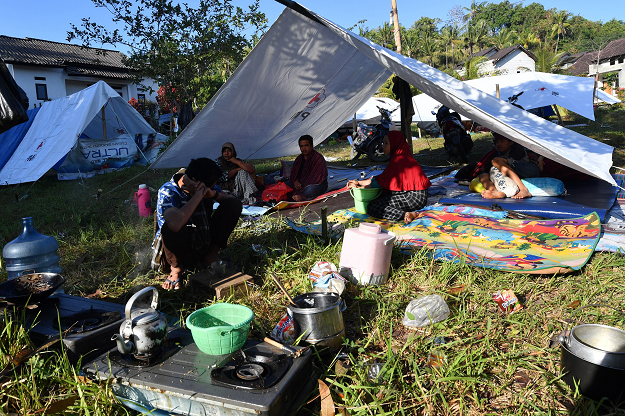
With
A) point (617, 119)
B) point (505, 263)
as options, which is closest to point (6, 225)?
point (505, 263)

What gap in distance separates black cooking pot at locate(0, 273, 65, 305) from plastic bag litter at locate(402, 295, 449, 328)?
6.29 ft

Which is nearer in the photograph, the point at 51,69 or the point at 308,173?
the point at 308,173

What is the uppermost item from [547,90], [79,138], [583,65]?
[583,65]

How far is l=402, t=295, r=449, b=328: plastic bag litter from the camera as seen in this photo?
2.26 m

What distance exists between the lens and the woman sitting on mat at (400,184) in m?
4.07

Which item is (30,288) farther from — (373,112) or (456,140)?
(373,112)

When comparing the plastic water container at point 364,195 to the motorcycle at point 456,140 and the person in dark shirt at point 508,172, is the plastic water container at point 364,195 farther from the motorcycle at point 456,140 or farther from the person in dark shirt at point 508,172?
the motorcycle at point 456,140

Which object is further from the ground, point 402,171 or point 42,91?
point 42,91

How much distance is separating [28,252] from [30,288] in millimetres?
756

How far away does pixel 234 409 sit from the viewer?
1431 mm

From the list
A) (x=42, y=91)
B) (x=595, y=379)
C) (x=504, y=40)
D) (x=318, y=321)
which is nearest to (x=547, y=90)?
(x=595, y=379)

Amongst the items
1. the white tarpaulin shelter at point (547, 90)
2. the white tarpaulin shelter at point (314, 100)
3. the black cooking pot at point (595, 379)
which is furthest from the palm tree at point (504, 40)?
the black cooking pot at point (595, 379)

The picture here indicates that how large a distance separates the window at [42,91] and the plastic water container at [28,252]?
17791mm

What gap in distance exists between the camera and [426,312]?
7.39 ft
